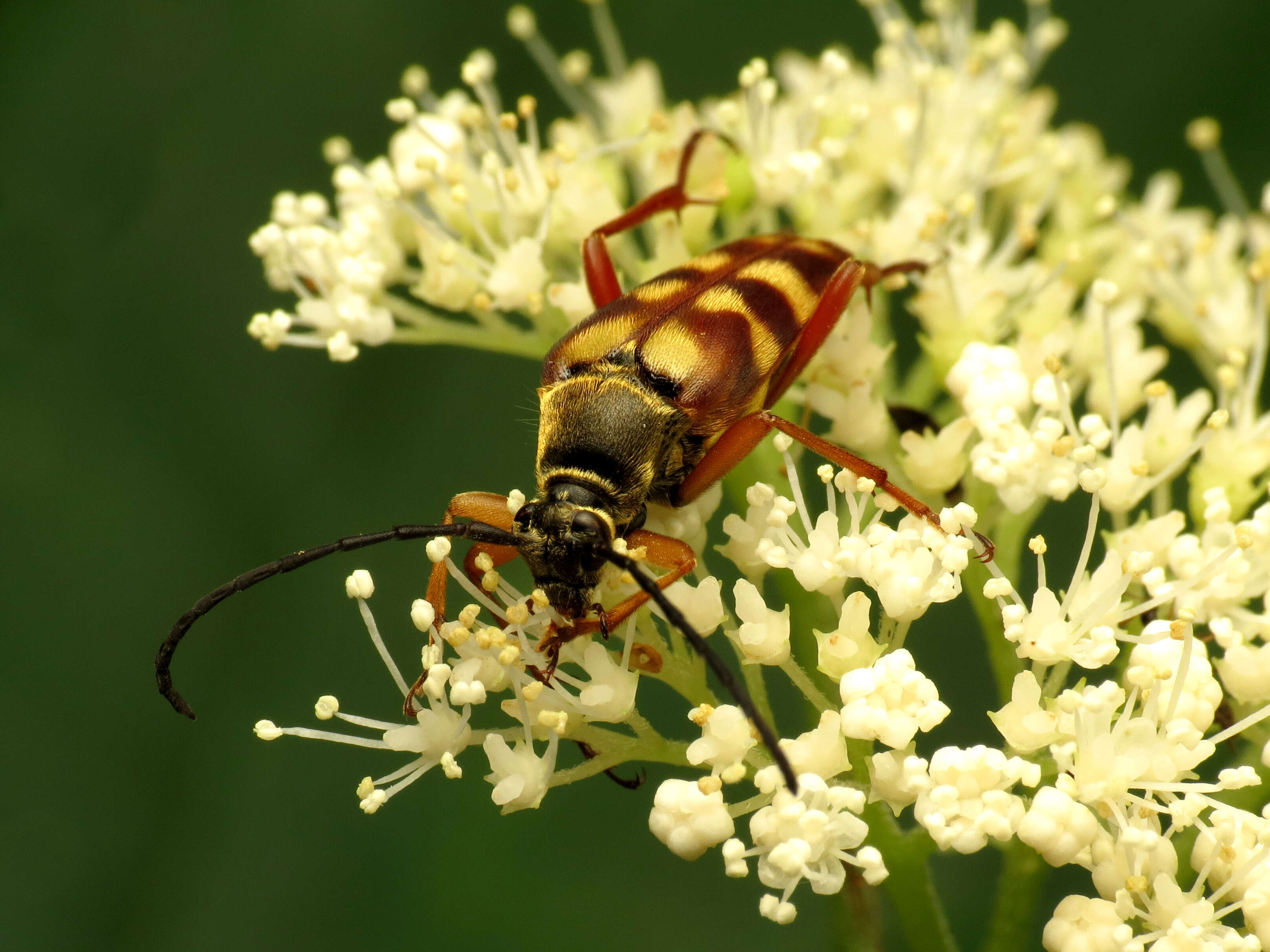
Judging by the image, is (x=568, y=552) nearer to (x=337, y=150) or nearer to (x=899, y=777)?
(x=899, y=777)

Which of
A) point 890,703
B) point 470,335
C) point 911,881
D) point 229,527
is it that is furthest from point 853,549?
point 229,527

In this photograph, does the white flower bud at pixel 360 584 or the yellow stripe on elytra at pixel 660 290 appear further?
the yellow stripe on elytra at pixel 660 290

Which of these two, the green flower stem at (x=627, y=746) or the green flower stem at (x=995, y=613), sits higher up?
the green flower stem at (x=627, y=746)

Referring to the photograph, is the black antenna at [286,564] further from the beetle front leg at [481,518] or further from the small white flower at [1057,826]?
the small white flower at [1057,826]

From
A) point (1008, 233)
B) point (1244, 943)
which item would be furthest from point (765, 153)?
point (1244, 943)

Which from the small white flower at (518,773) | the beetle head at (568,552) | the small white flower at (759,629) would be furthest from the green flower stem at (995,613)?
the small white flower at (518,773)

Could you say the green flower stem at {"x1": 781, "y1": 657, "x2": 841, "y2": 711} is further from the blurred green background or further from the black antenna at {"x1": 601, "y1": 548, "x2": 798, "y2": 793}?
the blurred green background
